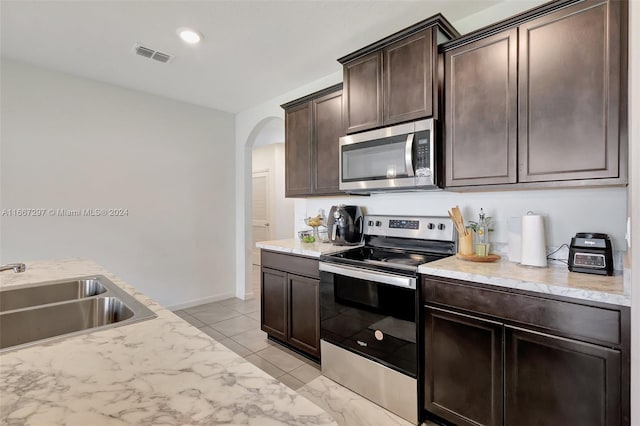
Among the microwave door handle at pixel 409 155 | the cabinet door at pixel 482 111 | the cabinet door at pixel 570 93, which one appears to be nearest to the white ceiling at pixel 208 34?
the cabinet door at pixel 482 111

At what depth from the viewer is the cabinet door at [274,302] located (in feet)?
8.64

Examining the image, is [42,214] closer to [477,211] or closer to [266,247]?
[266,247]

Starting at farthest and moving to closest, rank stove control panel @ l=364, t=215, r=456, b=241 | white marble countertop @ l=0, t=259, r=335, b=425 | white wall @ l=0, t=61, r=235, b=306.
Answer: white wall @ l=0, t=61, r=235, b=306 → stove control panel @ l=364, t=215, r=456, b=241 → white marble countertop @ l=0, t=259, r=335, b=425

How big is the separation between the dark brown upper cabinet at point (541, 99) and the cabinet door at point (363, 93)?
0.45 m

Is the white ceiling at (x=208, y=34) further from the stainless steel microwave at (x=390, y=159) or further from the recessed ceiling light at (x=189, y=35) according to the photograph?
the stainless steel microwave at (x=390, y=159)

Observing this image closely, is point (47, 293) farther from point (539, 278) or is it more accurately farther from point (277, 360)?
point (539, 278)

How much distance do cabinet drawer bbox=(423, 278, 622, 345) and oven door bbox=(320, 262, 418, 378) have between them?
18cm

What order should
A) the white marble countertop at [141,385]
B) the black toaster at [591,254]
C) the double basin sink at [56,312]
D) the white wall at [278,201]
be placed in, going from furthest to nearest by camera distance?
the white wall at [278,201] → the black toaster at [591,254] → the double basin sink at [56,312] → the white marble countertop at [141,385]

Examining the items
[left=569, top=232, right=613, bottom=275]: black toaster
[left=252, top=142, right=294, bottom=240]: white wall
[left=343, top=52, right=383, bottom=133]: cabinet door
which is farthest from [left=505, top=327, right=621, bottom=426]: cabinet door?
[left=252, top=142, right=294, bottom=240]: white wall

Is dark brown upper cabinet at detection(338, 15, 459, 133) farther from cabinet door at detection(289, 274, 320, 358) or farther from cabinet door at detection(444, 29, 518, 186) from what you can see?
cabinet door at detection(289, 274, 320, 358)

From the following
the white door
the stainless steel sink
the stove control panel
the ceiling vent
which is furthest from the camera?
the white door

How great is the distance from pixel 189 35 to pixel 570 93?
247 cm

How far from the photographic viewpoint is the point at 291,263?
2.54m

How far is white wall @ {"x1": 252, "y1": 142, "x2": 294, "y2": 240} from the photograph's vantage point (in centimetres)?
615
